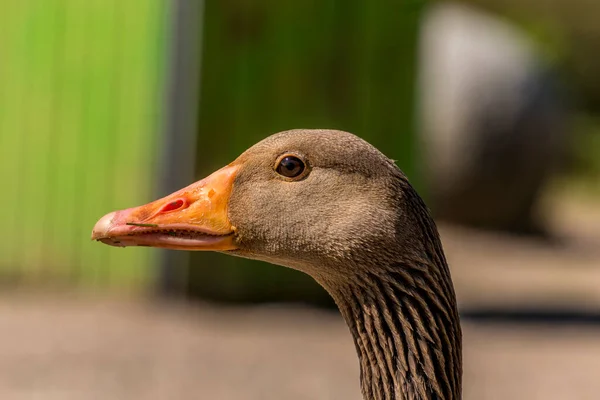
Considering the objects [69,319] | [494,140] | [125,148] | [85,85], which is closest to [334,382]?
[69,319]

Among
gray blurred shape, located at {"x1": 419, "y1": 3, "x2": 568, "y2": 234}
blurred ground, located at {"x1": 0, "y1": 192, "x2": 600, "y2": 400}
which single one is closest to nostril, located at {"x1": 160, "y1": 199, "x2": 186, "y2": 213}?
blurred ground, located at {"x1": 0, "y1": 192, "x2": 600, "y2": 400}

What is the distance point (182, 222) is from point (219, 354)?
15.4ft

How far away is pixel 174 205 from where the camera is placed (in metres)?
3.96

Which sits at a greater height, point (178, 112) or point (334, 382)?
point (178, 112)

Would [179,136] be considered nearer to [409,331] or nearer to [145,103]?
[145,103]

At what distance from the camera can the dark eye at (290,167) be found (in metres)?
3.94

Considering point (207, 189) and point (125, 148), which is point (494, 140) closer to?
point (125, 148)

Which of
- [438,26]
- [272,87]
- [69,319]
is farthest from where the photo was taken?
[438,26]

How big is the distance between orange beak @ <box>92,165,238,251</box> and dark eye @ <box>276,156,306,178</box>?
20 centimetres

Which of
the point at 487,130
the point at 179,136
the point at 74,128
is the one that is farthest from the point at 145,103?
the point at 487,130

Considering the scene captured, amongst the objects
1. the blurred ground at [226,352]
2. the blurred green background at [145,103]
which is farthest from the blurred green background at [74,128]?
the blurred ground at [226,352]

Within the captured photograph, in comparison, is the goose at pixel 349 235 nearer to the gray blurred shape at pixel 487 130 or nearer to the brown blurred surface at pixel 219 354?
the brown blurred surface at pixel 219 354

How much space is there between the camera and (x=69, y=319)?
30.7 ft

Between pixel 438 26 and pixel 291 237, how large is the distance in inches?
532
